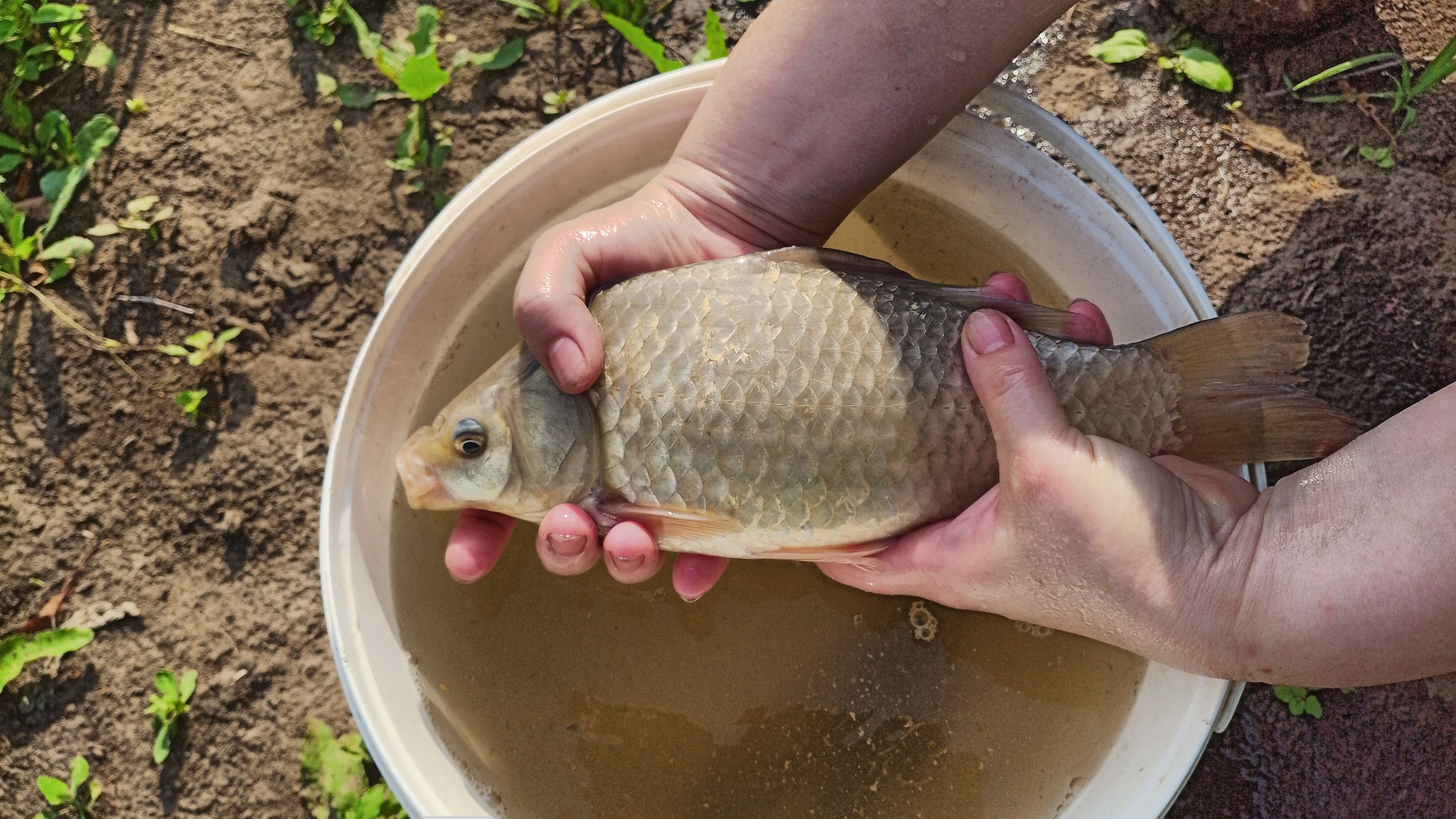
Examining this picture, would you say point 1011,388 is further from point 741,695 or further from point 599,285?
point 741,695

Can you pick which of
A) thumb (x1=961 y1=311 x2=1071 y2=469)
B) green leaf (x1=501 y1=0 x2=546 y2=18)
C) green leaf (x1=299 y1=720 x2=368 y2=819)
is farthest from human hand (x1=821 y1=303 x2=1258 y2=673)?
green leaf (x1=501 y1=0 x2=546 y2=18)

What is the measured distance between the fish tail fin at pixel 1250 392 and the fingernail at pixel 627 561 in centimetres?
94

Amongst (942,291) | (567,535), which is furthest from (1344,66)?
(567,535)

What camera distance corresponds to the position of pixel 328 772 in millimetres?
1988

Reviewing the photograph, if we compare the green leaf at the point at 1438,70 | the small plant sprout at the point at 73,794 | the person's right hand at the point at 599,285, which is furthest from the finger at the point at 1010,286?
the small plant sprout at the point at 73,794

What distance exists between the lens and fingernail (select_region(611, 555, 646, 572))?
5.08 ft

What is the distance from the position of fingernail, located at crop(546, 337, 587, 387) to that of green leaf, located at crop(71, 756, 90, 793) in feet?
4.84

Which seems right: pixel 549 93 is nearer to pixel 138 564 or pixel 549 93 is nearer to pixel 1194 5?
pixel 138 564

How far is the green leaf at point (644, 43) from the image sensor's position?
2.08m

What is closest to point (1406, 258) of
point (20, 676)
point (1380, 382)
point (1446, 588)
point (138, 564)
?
point (1380, 382)

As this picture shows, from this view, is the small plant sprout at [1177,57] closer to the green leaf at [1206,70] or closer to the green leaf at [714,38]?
the green leaf at [1206,70]

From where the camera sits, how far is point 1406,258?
215cm

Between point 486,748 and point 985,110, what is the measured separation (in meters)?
1.84

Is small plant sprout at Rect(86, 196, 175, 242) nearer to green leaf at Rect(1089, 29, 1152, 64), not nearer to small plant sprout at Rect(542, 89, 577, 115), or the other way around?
small plant sprout at Rect(542, 89, 577, 115)
